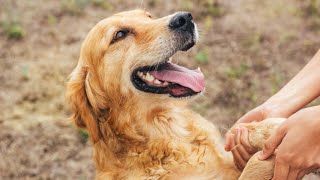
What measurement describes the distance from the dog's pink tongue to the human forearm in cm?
42

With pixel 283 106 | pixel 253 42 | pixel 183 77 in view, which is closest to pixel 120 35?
pixel 183 77

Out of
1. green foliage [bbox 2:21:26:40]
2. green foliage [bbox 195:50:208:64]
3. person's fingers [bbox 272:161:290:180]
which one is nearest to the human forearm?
person's fingers [bbox 272:161:290:180]

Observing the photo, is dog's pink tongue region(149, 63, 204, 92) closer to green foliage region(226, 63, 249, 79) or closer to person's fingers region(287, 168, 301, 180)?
person's fingers region(287, 168, 301, 180)

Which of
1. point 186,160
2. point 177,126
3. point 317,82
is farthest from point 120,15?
point 317,82

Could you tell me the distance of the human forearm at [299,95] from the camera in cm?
328

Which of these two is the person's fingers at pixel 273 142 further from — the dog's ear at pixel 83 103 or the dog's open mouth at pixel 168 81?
the dog's ear at pixel 83 103

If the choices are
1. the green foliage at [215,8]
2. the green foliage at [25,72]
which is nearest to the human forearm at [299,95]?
the green foliage at [25,72]

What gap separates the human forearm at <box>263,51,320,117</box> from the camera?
3277mm

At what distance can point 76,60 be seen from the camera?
5.61 meters

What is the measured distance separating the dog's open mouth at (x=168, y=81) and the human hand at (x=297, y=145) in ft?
2.61

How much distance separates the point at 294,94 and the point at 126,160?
3.37ft

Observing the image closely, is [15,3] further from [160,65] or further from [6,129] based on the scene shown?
[160,65]

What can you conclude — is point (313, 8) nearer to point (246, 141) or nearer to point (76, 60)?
point (76, 60)

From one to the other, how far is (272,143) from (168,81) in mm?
891
